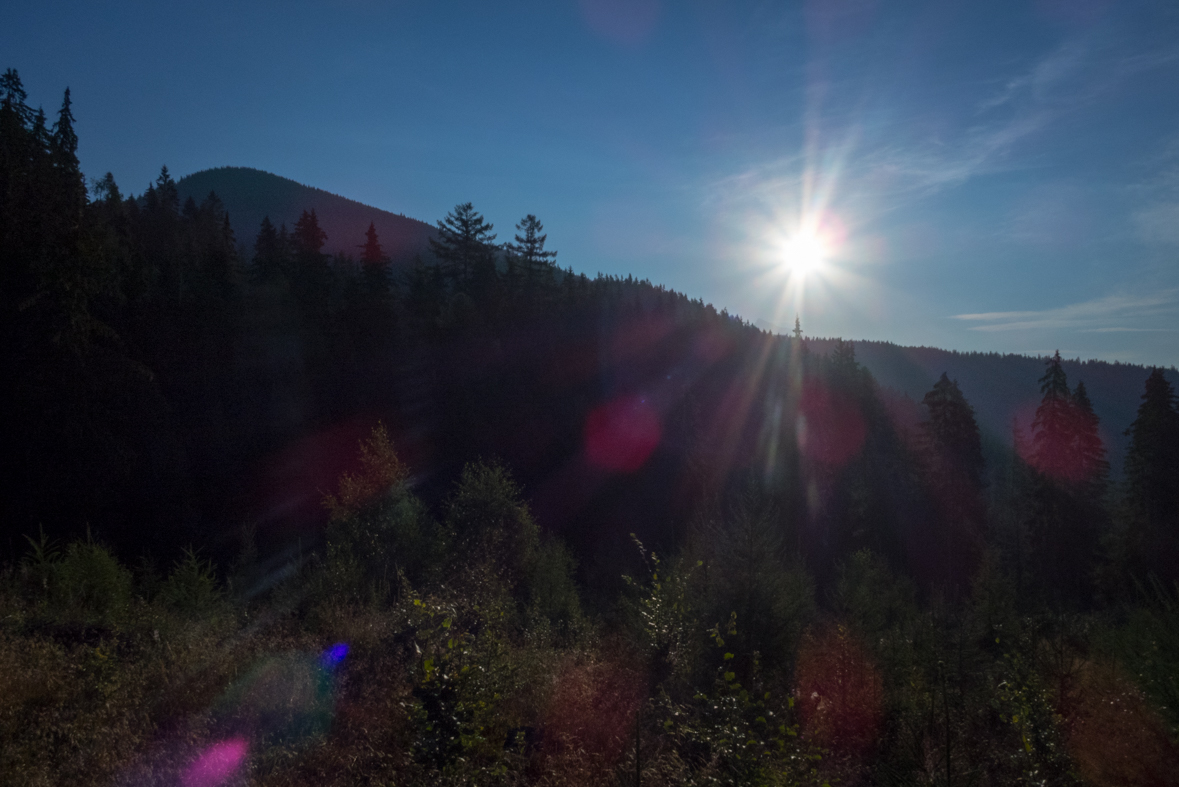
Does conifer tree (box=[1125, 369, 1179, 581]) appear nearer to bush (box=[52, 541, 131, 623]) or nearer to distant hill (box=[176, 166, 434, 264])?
bush (box=[52, 541, 131, 623])

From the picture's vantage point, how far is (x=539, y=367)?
2756 inches

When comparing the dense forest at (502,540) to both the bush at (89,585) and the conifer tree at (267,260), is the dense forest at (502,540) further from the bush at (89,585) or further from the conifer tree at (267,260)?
the conifer tree at (267,260)

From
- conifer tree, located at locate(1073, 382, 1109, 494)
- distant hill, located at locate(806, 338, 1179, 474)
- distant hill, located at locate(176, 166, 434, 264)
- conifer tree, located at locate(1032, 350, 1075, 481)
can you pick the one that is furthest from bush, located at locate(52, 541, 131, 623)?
distant hill, located at locate(806, 338, 1179, 474)

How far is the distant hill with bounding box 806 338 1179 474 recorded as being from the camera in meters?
160

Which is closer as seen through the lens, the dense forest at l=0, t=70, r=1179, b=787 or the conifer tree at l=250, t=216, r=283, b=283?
the dense forest at l=0, t=70, r=1179, b=787

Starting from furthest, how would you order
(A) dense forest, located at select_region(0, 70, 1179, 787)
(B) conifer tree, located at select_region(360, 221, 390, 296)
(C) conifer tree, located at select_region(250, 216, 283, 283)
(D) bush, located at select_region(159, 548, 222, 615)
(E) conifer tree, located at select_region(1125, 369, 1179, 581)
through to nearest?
(C) conifer tree, located at select_region(250, 216, 283, 283)
(B) conifer tree, located at select_region(360, 221, 390, 296)
(E) conifer tree, located at select_region(1125, 369, 1179, 581)
(D) bush, located at select_region(159, 548, 222, 615)
(A) dense forest, located at select_region(0, 70, 1179, 787)

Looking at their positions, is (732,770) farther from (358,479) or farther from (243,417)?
(243,417)

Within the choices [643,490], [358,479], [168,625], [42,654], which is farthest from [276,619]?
[643,490]

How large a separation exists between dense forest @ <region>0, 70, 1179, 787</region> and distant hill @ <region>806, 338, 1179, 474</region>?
10294cm

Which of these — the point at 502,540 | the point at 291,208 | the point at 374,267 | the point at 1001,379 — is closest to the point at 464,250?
the point at 374,267

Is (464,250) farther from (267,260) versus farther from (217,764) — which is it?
(217,764)

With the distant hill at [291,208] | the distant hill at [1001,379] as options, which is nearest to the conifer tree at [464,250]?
the distant hill at [291,208]

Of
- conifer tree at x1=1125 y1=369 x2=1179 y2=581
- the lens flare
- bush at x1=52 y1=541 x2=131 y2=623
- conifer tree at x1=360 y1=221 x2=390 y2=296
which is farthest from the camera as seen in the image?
conifer tree at x1=360 y1=221 x2=390 y2=296

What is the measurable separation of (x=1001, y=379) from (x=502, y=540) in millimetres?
210982
